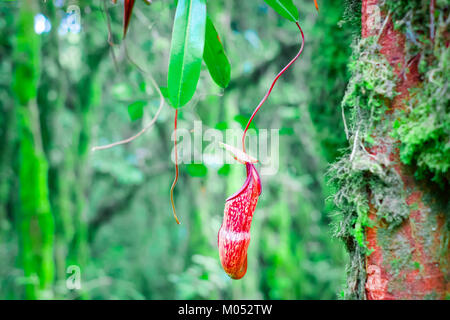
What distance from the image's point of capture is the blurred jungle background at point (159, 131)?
1.80 meters

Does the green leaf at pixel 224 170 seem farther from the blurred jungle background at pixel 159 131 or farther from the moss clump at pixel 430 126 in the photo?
the moss clump at pixel 430 126

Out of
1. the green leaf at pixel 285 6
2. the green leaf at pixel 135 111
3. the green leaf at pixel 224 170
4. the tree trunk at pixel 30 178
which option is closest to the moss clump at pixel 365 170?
the green leaf at pixel 285 6

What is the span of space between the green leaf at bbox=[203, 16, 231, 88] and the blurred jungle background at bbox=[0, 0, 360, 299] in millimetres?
350

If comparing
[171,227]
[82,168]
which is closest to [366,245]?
[82,168]

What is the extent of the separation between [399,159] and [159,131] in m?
2.96

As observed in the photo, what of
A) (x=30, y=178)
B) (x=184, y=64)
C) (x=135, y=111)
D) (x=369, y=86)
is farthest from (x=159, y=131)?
(x=369, y=86)

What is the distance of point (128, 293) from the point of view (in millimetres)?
3439

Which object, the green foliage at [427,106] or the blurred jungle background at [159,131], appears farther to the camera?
the blurred jungle background at [159,131]

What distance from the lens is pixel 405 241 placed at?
66 cm

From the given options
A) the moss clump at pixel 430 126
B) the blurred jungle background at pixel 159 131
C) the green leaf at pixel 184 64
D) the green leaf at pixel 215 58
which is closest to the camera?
the moss clump at pixel 430 126

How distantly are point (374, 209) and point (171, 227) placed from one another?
18.4 feet

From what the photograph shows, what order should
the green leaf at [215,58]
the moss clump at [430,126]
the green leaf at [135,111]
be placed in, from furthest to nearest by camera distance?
the green leaf at [135,111]
the green leaf at [215,58]
the moss clump at [430,126]

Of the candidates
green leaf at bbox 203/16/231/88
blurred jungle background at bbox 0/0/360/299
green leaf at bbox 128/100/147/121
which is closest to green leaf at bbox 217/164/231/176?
blurred jungle background at bbox 0/0/360/299
